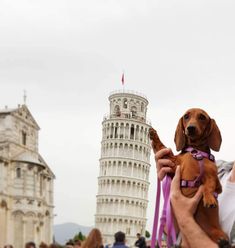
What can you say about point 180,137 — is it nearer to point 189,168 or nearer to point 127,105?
point 189,168

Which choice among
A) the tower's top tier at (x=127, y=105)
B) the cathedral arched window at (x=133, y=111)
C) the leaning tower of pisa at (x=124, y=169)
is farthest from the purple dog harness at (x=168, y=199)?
the cathedral arched window at (x=133, y=111)

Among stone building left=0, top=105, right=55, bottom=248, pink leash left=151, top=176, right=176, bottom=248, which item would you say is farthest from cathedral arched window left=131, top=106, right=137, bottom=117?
pink leash left=151, top=176, right=176, bottom=248

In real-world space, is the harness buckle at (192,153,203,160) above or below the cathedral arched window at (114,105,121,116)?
below

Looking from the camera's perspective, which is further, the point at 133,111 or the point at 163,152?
the point at 133,111

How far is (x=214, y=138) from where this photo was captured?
234 cm

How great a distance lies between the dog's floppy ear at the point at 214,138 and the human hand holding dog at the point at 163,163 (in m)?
0.17

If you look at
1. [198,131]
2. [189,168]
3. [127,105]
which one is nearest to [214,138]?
[198,131]

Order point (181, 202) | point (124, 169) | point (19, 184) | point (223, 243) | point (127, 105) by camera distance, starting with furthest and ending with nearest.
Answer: point (127, 105)
point (124, 169)
point (19, 184)
point (181, 202)
point (223, 243)

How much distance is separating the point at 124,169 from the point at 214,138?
69.1 m

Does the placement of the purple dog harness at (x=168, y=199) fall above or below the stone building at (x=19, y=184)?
below

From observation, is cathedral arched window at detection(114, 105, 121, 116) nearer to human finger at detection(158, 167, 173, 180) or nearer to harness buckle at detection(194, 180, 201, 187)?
human finger at detection(158, 167, 173, 180)

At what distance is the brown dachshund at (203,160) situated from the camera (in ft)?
7.04

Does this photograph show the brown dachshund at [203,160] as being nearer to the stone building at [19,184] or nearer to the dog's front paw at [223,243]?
the dog's front paw at [223,243]

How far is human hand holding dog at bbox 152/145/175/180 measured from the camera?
2.35 meters
